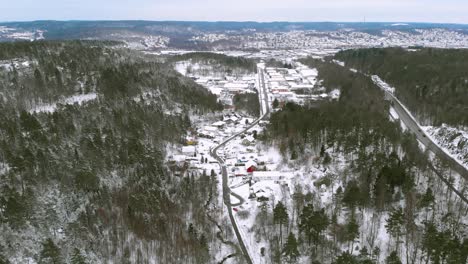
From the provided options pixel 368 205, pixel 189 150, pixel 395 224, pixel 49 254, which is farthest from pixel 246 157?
pixel 49 254

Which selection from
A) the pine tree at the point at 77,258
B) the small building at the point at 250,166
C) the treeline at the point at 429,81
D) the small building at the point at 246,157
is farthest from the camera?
the treeline at the point at 429,81

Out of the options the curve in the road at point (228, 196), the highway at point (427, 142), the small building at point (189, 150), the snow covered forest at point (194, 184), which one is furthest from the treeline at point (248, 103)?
the highway at point (427, 142)

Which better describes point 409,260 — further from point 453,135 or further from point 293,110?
point 293,110

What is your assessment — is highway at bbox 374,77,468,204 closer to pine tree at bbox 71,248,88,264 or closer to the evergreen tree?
the evergreen tree

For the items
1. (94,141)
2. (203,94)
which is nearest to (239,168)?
(94,141)

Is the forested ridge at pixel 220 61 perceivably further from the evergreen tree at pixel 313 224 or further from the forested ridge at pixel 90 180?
the evergreen tree at pixel 313 224

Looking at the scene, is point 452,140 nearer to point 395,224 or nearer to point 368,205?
point 368,205
